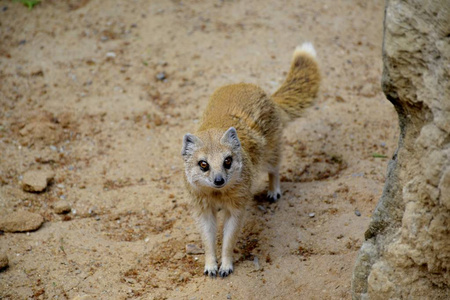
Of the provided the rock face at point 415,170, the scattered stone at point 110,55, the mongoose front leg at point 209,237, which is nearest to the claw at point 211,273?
the mongoose front leg at point 209,237

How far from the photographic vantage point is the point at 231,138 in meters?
4.12

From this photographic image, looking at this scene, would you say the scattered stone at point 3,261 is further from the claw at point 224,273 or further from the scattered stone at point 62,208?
the claw at point 224,273

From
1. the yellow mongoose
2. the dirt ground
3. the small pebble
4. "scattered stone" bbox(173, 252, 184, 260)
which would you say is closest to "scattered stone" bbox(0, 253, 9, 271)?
the dirt ground

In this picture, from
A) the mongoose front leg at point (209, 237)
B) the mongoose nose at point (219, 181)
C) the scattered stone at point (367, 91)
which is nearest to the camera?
the mongoose nose at point (219, 181)

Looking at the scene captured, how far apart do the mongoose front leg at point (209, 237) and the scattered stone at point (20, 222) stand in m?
1.58

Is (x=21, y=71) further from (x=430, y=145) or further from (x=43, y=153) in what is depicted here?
(x=430, y=145)

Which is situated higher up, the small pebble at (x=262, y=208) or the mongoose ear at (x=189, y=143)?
the mongoose ear at (x=189, y=143)

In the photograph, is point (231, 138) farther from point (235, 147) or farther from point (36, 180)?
point (36, 180)

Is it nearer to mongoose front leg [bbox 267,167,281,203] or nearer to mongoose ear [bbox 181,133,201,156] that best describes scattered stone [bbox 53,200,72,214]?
mongoose ear [bbox 181,133,201,156]

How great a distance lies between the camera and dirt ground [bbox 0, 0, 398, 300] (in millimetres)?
4152

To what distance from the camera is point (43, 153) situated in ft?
18.8

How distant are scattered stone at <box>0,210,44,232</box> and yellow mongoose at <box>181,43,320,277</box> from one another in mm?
1523

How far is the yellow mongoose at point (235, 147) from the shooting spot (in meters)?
4.07

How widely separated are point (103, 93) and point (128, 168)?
1.56m
